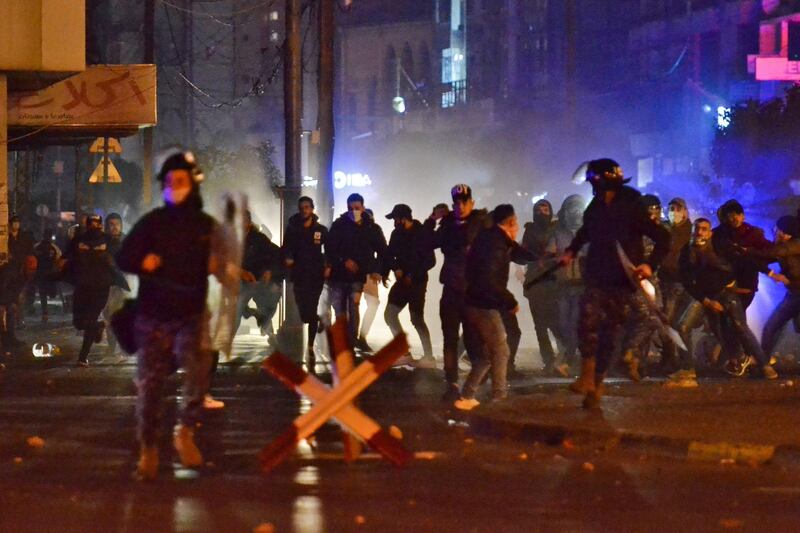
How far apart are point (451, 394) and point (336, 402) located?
168 inches

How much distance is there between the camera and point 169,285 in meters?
8.63

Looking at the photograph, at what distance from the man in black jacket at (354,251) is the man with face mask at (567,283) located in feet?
7.05

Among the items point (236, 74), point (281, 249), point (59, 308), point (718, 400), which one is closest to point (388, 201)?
point (236, 74)

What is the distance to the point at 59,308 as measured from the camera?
116 feet

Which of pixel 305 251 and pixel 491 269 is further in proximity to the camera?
pixel 305 251

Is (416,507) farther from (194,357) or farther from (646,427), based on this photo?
(646,427)

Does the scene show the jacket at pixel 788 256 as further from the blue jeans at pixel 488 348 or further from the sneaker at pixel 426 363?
the blue jeans at pixel 488 348

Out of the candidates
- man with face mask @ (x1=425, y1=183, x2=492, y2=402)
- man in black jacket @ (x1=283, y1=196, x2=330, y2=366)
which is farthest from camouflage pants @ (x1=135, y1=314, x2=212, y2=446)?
man in black jacket @ (x1=283, y1=196, x2=330, y2=366)

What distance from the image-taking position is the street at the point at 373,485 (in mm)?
7379

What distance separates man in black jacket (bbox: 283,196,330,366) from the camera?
55.7ft

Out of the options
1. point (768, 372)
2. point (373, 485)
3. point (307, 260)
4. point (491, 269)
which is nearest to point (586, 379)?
point (491, 269)

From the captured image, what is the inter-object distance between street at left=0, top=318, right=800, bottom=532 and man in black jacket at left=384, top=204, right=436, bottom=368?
14.7ft

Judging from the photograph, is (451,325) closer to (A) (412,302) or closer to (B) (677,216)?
(A) (412,302)

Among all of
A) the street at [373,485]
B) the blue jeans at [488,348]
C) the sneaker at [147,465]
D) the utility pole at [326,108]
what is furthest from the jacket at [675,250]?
the sneaker at [147,465]
